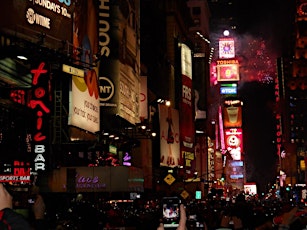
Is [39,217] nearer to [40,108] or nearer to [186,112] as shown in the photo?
[40,108]

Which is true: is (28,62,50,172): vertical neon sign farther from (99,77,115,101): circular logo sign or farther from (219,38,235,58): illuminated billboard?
(219,38,235,58): illuminated billboard

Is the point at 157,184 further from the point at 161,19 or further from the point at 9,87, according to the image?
the point at 9,87

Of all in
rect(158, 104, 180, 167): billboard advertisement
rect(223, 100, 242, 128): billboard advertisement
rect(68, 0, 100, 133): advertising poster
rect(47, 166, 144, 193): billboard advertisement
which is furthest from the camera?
rect(223, 100, 242, 128): billboard advertisement

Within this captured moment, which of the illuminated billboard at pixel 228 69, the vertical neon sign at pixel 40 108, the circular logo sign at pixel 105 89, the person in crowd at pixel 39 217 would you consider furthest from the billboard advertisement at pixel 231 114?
the person in crowd at pixel 39 217

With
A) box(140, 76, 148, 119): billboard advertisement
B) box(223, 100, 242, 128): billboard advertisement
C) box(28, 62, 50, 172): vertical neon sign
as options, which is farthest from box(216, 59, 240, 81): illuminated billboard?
box(28, 62, 50, 172): vertical neon sign

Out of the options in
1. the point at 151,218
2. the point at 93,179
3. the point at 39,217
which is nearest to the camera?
the point at 39,217

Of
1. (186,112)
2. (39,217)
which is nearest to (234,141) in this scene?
(186,112)
